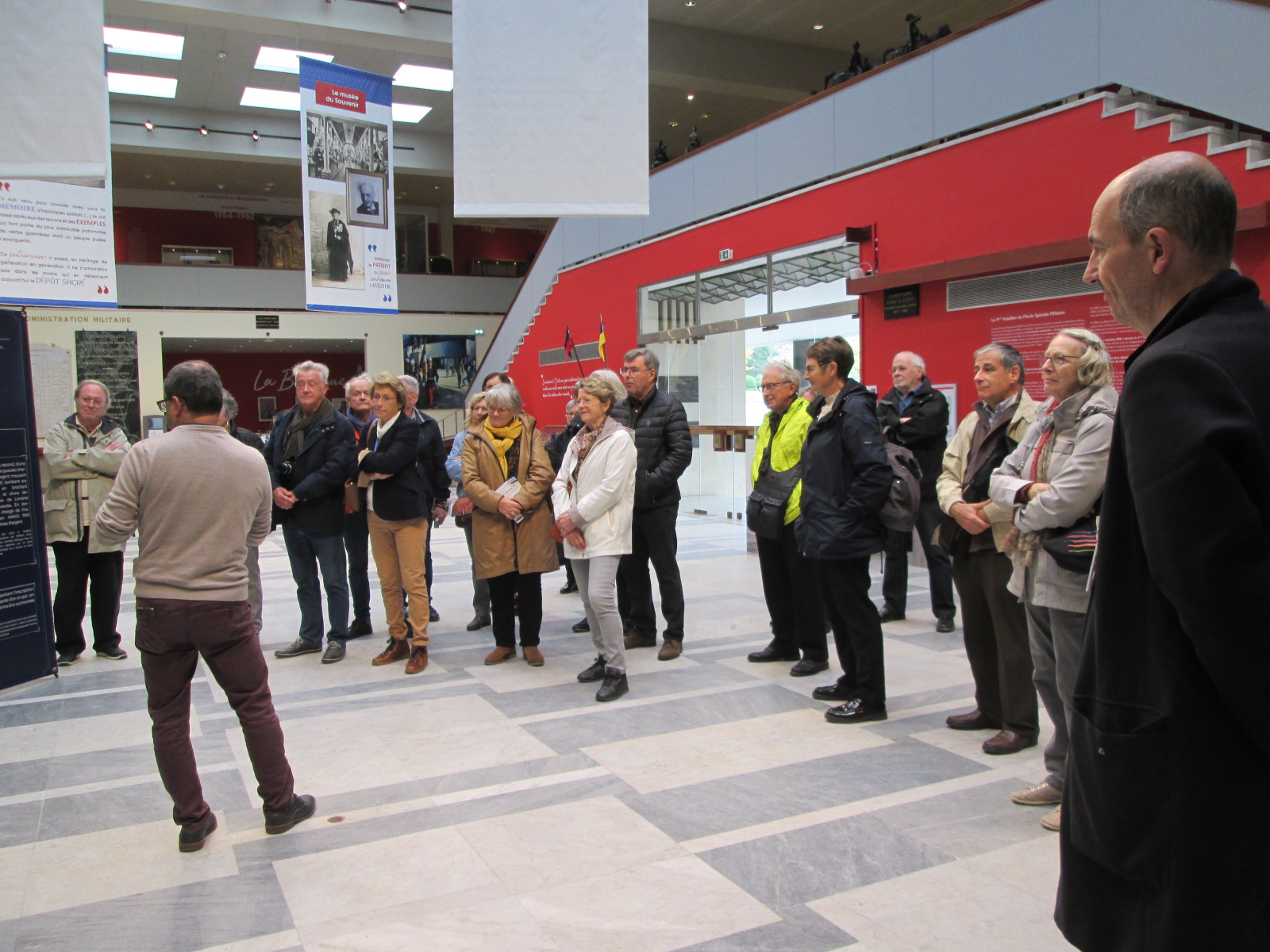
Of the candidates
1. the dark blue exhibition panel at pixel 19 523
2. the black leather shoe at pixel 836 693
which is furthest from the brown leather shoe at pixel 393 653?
the black leather shoe at pixel 836 693

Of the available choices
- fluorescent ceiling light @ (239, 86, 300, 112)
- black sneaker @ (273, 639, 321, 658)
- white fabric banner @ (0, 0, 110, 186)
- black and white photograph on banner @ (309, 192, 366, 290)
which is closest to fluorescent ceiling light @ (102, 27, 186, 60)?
fluorescent ceiling light @ (239, 86, 300, 112)

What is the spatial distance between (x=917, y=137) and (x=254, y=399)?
19.5m

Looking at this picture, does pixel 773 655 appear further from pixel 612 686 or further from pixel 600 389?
pixel 600 389

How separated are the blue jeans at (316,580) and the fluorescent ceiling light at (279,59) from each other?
12159 mm

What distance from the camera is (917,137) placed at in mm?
8297

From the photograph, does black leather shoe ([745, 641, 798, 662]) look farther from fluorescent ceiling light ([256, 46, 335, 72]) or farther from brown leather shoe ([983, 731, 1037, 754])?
fluorescent ceiling light ([256, 46, 335, 72])

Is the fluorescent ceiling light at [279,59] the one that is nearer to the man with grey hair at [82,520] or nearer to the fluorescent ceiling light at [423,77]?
the fluorescent ceiling light at [423,77]

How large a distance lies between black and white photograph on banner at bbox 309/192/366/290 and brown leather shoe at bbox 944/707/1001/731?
6.30m

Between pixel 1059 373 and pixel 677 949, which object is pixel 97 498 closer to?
pixel 677 949

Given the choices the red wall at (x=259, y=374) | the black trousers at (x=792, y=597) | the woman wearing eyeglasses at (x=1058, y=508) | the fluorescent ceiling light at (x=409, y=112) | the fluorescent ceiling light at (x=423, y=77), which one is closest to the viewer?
the woman wearing eyeglasses at (x=1058, y=508)

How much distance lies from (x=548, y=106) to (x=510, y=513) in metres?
2.28

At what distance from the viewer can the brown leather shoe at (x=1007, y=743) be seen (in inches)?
142

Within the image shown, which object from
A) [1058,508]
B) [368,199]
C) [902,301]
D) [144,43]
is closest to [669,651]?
[1058,508]

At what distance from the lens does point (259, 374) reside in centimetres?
2344
